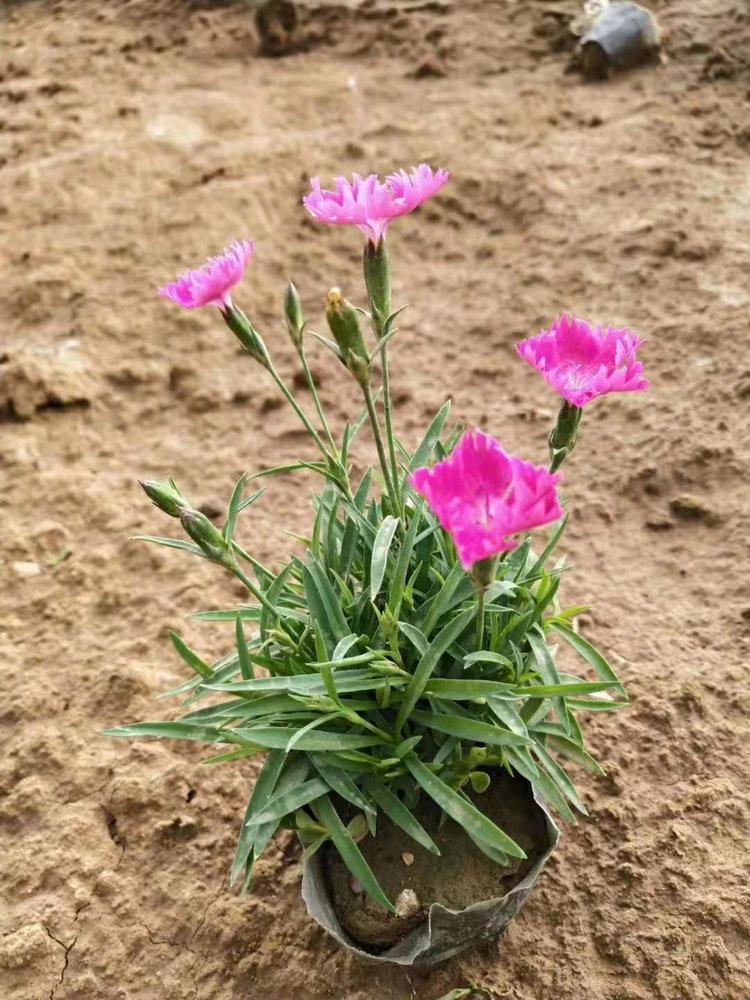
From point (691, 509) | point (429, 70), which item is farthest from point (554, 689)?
point (429, 70)

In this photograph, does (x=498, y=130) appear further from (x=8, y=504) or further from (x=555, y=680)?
(x=555, y=680)

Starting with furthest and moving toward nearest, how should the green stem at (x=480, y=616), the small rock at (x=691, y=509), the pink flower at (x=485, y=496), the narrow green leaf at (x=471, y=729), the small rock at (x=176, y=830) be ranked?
1. the small rock at (x=691, y=509)
2. the small rock at (x=176, y=830)
3. the narrow green leaf at (x=471, y=729)
4. the green stem at (x=480, y=616)
5. the pink flower at (x=485, y=496)

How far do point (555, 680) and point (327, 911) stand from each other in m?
0.48

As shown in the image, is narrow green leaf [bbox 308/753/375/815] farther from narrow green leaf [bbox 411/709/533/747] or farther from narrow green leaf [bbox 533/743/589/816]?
narrow green leaf [bbox 533/743/589/816]

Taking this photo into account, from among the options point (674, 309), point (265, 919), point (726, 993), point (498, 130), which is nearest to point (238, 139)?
point (498, 130)

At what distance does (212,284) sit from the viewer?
1279 mm

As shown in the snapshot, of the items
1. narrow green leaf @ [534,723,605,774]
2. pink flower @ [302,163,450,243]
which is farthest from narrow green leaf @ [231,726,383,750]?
pink flower @ [302,163,450,243]

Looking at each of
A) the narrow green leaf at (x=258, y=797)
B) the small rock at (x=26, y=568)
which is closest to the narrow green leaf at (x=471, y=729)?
the narrow green leaf at (x=258, y=797)

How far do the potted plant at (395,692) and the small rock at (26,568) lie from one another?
981 mm

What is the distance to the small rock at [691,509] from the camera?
2.11 meters

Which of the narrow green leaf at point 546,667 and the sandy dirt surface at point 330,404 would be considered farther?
the sandy dirt surface at point 330,404

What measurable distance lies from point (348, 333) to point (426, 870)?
791 mm

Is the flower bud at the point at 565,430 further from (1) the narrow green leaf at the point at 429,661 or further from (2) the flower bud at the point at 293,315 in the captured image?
(2) the flower bud at the point at 293,315

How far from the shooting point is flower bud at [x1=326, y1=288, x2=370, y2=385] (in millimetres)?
1203
